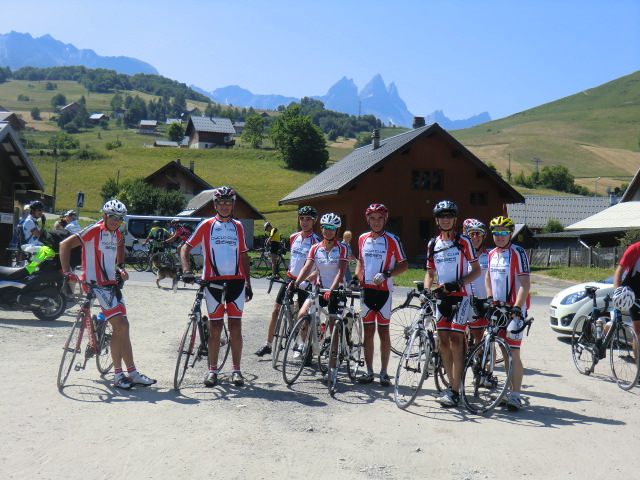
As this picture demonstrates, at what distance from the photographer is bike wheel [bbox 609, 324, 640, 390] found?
866 cm

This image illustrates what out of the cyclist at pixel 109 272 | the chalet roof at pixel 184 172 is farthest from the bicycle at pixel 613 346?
the chalet roof at pixel 184 172

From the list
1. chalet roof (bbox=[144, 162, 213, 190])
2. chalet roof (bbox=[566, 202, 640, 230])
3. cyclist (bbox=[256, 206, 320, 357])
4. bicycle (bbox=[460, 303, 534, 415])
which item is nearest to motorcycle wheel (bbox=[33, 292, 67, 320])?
cyclist (bbox=[256, 206, 320, 357])

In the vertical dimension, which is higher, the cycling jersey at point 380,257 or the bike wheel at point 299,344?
the cycling jersey at point 380,257

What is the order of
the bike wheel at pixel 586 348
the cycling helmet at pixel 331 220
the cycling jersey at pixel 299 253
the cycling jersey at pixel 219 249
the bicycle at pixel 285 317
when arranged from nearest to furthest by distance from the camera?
the cycling jersey at pixel 219 249, the cycling helmet at pixel 331 220, the bicycle at pixel 285 317, the bike wheel at pixel 586 348, the cycling jersey at pixel 299 253

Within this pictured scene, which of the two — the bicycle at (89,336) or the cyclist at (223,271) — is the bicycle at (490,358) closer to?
the cyclist at (223,271)

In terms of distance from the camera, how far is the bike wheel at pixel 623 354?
341 inches

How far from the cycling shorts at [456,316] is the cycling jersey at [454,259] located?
8cm

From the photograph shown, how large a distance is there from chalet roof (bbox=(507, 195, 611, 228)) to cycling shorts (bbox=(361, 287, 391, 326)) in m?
61.1

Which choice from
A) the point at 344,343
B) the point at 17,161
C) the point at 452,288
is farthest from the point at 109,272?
the point at 17,161

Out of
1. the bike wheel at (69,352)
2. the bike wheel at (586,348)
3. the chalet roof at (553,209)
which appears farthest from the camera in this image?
the chalet roof at (553,209)

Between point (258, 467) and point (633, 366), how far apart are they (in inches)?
246

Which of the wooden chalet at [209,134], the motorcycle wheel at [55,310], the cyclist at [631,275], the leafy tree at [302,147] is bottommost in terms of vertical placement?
the motorcycle wheel at [55,310]

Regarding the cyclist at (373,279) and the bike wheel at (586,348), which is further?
the bike wheel at (586,348)

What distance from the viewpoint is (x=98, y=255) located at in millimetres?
7348
